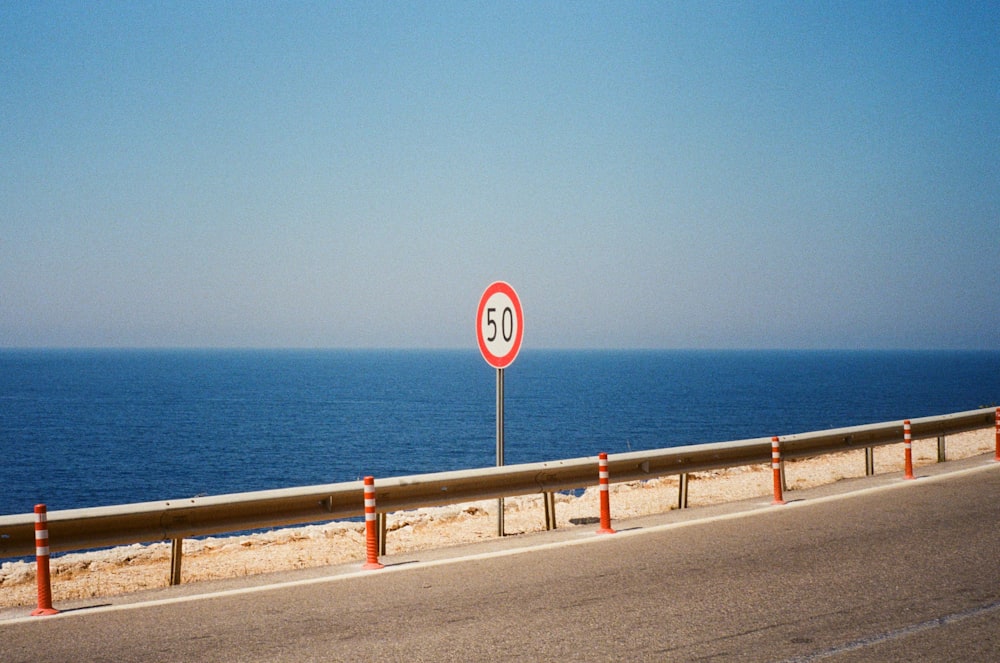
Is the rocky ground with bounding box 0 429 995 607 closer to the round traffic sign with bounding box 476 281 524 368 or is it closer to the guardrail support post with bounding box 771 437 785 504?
the guardrail support post with bounding box 771 437 785 504

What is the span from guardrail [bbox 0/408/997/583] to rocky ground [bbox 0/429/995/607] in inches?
28.2

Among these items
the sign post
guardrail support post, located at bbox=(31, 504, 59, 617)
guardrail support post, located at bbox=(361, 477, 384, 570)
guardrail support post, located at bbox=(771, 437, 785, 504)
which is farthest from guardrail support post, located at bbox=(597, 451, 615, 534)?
guardrail support post, located at bbox=(31, 504, 59, 617)

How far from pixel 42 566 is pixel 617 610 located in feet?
14.8

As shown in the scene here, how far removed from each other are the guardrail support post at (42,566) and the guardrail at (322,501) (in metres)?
0.23

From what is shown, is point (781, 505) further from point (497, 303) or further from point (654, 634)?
point (654, 634)

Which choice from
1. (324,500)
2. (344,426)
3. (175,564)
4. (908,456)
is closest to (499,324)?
(324,500)

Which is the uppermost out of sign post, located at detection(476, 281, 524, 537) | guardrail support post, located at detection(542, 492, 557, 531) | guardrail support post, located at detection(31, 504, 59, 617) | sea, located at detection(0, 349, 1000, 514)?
sign post, located at detection(476, 281, 524, 537)

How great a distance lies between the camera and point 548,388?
123 metres

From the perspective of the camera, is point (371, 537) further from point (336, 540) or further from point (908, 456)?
point (908, 456)

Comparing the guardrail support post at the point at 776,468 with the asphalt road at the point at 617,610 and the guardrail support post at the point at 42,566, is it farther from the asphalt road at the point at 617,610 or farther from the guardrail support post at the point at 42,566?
the guardrail support post at the point at 42,566

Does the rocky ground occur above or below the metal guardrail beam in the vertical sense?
below

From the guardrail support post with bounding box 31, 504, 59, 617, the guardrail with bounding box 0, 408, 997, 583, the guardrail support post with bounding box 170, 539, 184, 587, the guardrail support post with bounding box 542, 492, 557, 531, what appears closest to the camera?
the guardrail support post with bounding box 31, 504, 59, 617

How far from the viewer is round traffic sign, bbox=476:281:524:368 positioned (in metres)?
10.9

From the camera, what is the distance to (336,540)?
13344 millimetres
